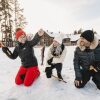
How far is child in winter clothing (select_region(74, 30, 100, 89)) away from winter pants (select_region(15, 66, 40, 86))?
4.03 ft

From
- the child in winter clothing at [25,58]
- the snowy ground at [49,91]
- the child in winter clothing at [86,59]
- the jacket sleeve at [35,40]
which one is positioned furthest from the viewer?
the child in winter clothing at [25,58]

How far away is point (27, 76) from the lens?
261 inches

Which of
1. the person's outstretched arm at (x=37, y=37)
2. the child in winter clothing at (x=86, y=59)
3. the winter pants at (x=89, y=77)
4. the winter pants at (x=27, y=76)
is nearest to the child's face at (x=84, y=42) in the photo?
the child in winter clothing at (x=86, y=59)

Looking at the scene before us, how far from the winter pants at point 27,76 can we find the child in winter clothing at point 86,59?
1227 mm

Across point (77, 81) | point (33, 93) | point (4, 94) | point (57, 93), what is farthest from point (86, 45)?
point (4, 94)

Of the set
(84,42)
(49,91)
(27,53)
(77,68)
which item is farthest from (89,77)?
(27,53)

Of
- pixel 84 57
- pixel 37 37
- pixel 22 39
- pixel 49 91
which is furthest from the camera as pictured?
pixel 22 39

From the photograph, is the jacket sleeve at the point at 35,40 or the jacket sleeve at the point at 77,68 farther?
the jacket sleeve at the point at 35,40

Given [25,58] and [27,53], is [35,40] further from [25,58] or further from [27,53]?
[25,58]

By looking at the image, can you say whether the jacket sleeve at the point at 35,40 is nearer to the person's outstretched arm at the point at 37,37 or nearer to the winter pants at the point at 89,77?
the person's outstretched arm at the point at 37,37

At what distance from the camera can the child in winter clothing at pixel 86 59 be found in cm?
610

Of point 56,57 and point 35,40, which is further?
point 56,57

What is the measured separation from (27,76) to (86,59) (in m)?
1.66

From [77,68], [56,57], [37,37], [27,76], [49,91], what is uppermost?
[37,37]
